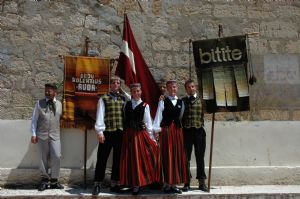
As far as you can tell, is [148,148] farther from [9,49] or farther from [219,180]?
[9,49]

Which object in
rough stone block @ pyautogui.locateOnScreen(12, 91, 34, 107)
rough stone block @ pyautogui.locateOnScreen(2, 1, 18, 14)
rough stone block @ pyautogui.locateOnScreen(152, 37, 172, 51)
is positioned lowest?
rough stone block @ pyautogui.locateOnScreen(12, 91, 34, 107)

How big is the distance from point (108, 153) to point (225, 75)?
187 cm

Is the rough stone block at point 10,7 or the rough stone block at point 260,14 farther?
the rough stone block at point 260,14

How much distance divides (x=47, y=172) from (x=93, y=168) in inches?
24.9

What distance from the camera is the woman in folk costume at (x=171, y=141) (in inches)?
215

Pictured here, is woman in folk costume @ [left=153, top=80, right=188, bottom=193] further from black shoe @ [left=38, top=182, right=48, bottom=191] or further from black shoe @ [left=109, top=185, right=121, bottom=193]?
black shoe @ [left=38, top=182, right=48, bottom=191]

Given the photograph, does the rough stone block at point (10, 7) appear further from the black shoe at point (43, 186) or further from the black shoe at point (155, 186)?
the black shoe at point (155, 186)

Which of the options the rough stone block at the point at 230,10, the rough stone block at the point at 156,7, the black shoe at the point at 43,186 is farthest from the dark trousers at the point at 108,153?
the rough stone block at the point at 230,10

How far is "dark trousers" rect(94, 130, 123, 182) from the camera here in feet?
17.9

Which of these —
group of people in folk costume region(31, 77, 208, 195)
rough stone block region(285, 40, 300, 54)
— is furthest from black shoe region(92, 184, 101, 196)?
rough stone block region(285, 40, 300, 54)

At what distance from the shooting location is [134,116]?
5.43m

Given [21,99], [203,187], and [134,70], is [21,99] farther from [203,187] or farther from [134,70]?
[203,187]

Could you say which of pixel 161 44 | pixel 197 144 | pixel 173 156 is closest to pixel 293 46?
pixel 161 44

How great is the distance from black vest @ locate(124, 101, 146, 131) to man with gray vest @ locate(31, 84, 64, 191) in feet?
3.04
